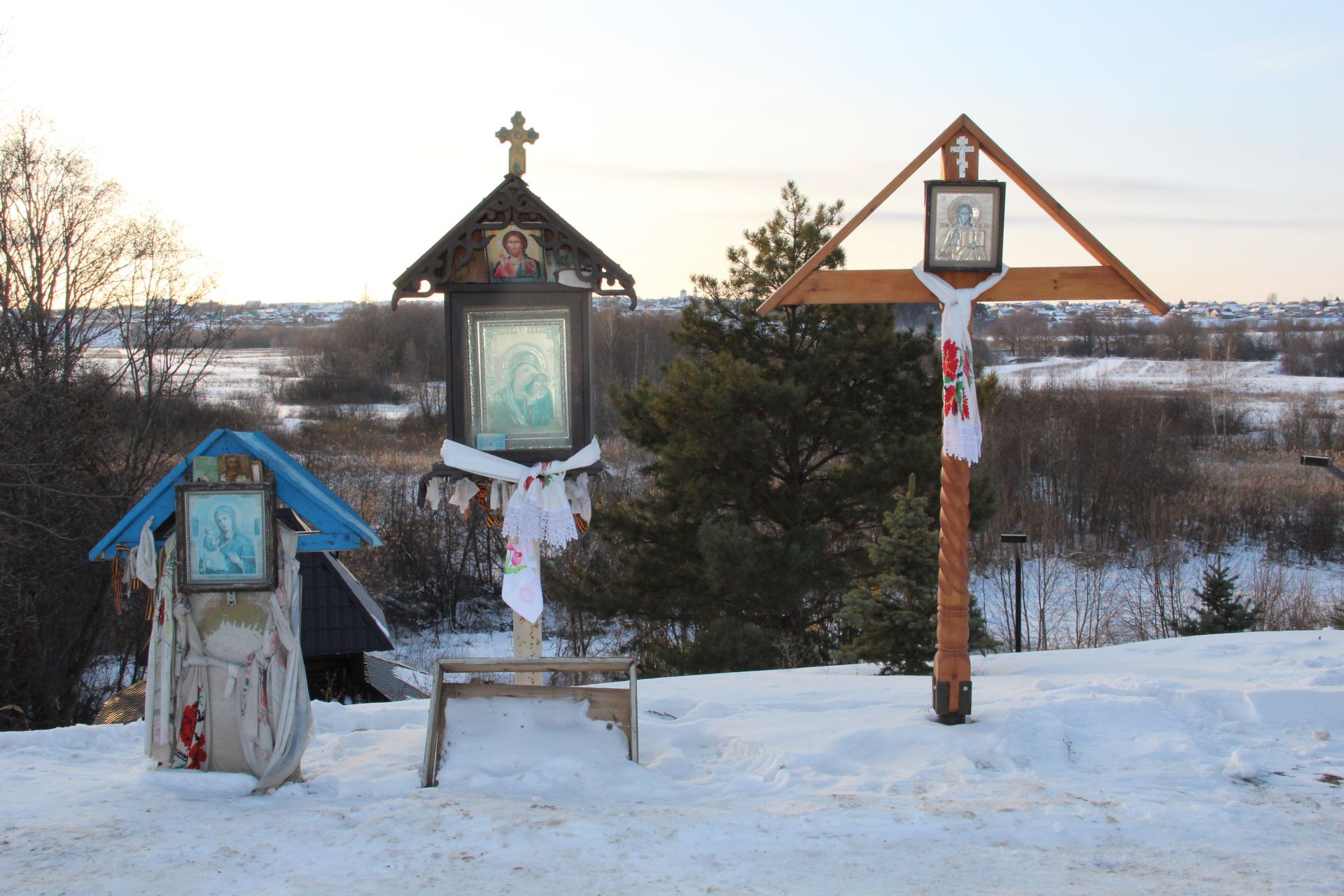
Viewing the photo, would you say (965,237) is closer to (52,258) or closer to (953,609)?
(953,609)

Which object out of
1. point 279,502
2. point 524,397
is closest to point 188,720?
point 279,502

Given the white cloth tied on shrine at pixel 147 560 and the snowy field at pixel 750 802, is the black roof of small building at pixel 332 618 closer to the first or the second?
the snowy field at pixel 750 802

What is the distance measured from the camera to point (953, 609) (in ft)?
19.5

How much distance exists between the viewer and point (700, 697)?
686 cm

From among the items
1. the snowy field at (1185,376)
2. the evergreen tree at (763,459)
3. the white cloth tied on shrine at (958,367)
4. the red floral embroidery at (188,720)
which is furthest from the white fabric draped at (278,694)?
the snowy field at (1185,376)

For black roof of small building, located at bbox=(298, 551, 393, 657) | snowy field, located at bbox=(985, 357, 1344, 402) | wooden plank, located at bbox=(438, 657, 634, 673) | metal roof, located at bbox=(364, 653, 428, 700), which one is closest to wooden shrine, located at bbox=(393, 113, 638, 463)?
wooden plank, located at bbox=(438, 657, 634, 673)

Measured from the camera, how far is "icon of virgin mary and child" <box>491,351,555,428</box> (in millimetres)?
6047

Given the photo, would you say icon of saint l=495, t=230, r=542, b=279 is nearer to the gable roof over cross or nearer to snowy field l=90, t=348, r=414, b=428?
the gable roof over cross

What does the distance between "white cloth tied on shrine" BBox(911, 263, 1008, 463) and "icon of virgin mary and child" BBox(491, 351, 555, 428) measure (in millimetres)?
2143

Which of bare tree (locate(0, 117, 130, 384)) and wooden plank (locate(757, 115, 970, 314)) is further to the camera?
bare tree (locate(0, 117, 130, 384))

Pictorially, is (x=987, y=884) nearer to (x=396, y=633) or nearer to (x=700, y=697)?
(x=700, y=697)

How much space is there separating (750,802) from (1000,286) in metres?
3.10

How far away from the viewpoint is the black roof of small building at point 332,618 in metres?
13.9

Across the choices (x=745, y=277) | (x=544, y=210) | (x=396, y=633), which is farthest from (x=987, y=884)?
(x=396, y=633)
